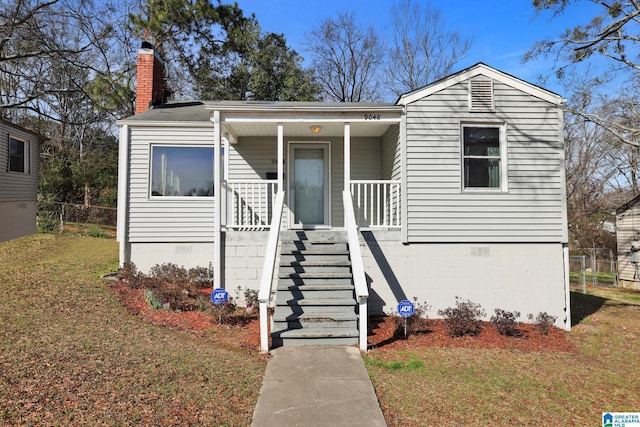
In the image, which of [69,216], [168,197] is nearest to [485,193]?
[168,197]

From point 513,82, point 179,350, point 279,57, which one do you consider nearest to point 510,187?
point 513,82

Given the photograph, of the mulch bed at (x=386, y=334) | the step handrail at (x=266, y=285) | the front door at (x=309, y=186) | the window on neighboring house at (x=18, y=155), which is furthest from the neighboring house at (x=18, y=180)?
the step handrail at (x=266, y=285)

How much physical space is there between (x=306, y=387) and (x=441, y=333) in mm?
2948

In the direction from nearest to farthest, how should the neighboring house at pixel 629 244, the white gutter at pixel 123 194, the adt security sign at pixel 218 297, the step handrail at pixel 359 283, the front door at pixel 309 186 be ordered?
the step handrail at pixel 359 283 → the adt security sign at pixel 218 297 → the white gutter at pixel 123 194 → the front door at pixel 309 186 → the neighboring house at pixel 629 244

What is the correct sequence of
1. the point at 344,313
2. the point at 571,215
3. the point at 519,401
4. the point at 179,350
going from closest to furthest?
the point at 519,401
the point at 179,350
the point at 344,313
the point at 571,215

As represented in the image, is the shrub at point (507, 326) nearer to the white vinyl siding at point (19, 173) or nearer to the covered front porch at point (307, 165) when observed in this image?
the covered front porch at point (307, 165)

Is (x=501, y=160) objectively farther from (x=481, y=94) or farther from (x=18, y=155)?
(x=18, y=155)

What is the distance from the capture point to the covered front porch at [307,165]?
7.34 m

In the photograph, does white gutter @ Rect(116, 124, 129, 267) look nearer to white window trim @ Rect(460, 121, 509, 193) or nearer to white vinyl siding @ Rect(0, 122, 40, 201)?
white window trim @ Rect(460, 121, 509, 193)

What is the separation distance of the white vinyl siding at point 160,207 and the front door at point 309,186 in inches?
78.5

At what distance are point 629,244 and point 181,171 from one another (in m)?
18.2

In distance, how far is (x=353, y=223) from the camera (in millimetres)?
6648

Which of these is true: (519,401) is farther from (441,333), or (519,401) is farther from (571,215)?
(571,215)

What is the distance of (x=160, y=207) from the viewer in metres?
9.25
